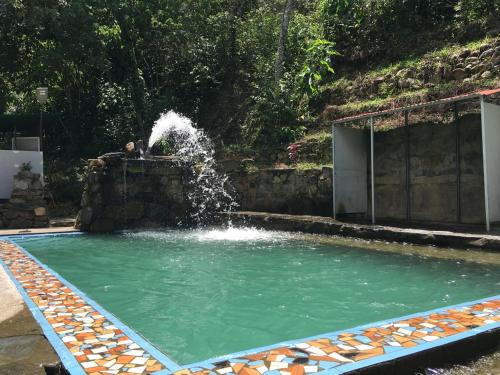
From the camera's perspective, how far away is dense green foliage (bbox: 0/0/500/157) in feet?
49.4

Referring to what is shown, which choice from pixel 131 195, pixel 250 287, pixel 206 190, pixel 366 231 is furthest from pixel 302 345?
pixel 206 190

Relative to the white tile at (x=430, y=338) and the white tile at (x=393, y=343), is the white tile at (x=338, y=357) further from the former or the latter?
the white tile at (x=430, y=338)

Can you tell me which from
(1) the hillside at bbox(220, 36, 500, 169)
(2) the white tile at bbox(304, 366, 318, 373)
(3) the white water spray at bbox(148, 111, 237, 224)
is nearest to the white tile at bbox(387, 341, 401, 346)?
(2) the white tile at bbox(304, 366, 318, 373)

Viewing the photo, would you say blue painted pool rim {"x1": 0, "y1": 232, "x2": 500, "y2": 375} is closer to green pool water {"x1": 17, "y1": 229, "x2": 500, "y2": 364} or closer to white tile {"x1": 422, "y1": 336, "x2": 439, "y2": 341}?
white tile {"x1": 422, "y1": 336, "x2": 439, "y2": 341}

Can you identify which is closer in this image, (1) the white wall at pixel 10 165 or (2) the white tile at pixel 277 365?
(2) the white tile at pixel 277 365

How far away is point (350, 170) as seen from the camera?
37.6 ft

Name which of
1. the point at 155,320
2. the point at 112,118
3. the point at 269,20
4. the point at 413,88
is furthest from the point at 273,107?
the point at 155,320

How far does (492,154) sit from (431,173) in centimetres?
204

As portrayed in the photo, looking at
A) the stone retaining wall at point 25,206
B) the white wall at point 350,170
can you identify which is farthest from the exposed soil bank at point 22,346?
the stone retaining wall at point 25,206

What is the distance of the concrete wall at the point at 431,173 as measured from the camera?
962cm

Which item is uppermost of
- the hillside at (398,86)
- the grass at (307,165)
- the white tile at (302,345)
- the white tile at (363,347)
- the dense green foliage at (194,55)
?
the dense green foliage at (194,55)

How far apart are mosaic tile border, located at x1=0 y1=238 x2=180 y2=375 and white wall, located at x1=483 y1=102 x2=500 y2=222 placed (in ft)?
23.6

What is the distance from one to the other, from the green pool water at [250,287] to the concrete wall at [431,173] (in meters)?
3.10

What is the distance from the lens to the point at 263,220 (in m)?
11.9
